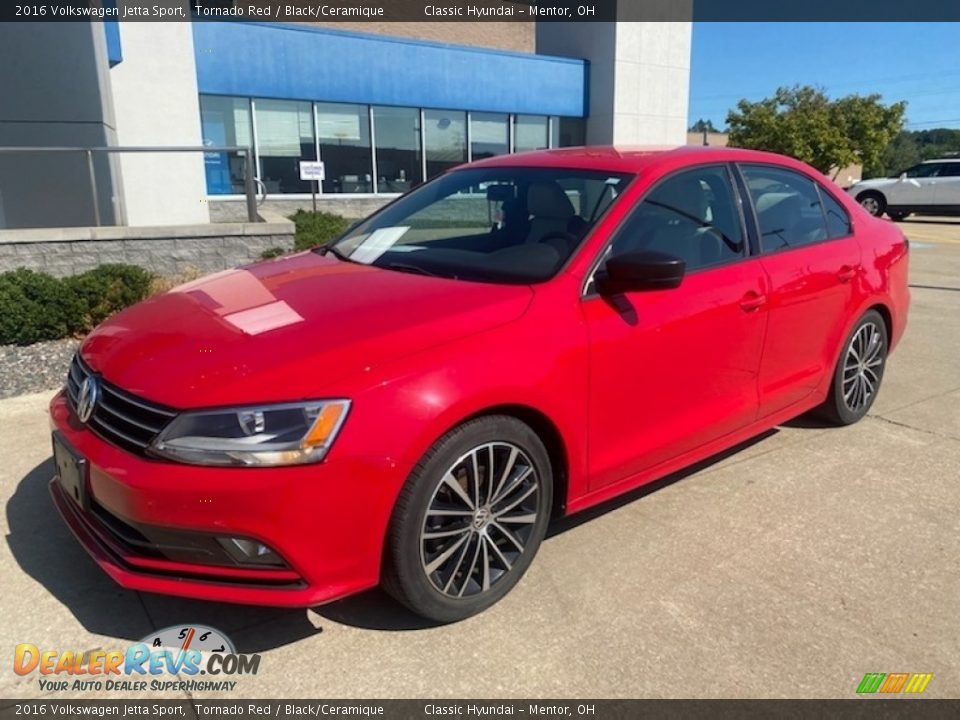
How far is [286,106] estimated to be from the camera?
19953 mm

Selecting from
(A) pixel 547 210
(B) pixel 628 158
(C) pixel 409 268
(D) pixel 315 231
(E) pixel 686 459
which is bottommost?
(E) pixel 686 459

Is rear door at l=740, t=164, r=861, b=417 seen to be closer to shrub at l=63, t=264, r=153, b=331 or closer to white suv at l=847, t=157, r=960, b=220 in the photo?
shrub at l=63, t=264, r=153, b=331

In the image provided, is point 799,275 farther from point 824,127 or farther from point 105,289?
Result: point 824,127

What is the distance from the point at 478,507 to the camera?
8.98 ft

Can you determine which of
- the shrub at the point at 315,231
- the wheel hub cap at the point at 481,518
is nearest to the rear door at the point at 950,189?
the shrub at the point at 315,231

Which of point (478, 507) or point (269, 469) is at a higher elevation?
point (269, 469)

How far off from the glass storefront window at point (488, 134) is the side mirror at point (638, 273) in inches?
828

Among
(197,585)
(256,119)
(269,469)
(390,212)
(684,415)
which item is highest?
(256,119)

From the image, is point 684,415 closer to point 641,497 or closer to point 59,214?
point 641,497

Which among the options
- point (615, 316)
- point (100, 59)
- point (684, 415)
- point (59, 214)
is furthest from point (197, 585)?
point (100, 59)

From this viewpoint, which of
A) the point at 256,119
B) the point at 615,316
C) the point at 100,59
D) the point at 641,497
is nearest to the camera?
the point at 615,316

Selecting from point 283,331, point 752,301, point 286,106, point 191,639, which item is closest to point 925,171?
point 286,106

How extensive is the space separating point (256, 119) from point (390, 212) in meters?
17.2

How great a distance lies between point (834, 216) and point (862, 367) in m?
0.97
